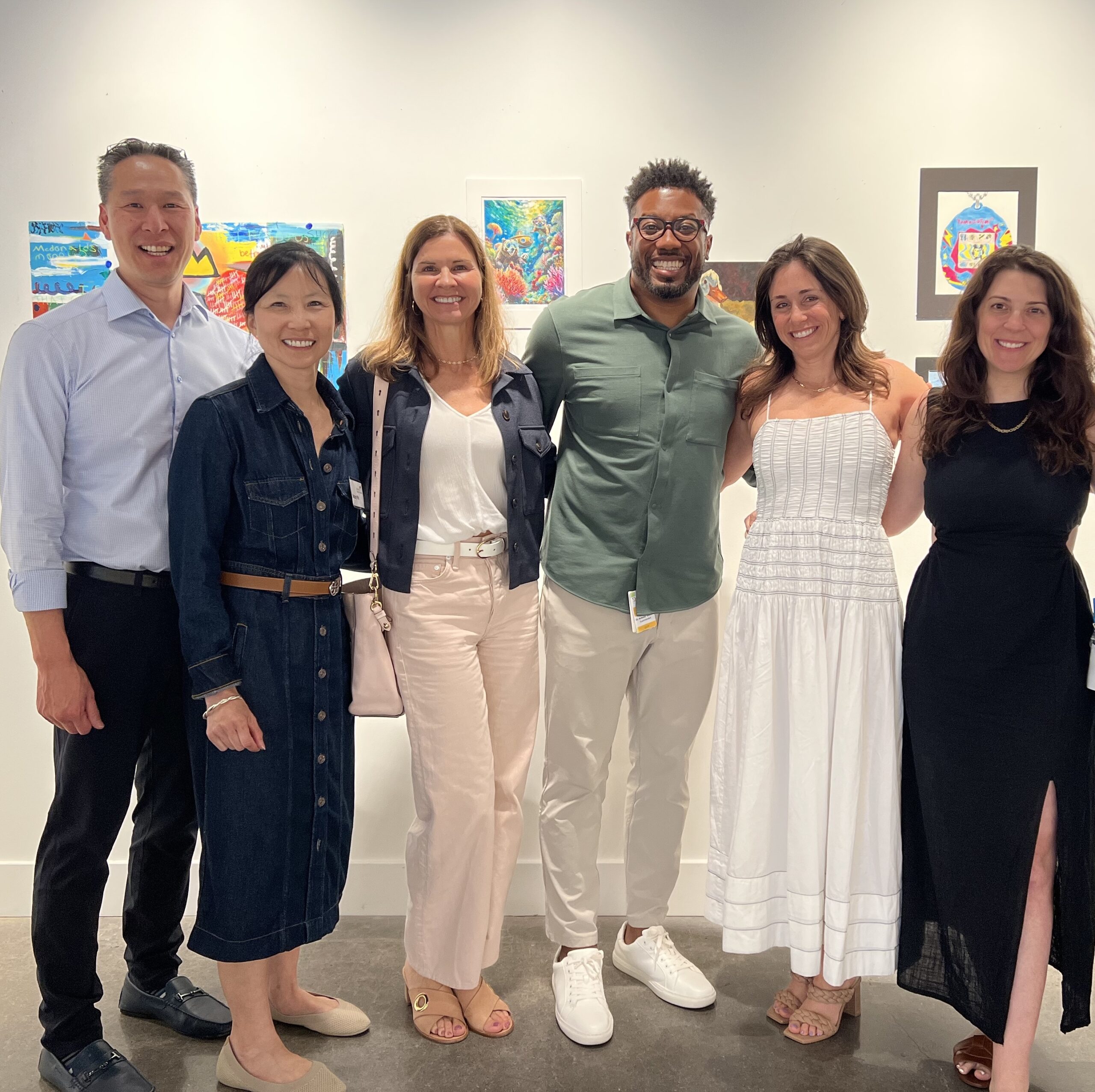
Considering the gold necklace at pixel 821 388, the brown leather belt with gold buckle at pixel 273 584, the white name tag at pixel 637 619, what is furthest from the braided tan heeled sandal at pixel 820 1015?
the brown leather belt with gold buckle at pixel 273 584

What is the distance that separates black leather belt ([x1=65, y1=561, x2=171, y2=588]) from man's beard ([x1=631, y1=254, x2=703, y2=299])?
1.36m

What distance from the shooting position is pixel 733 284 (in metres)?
3.00

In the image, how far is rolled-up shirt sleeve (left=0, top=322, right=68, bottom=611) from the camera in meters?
1.94

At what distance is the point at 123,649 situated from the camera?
6.70 ft

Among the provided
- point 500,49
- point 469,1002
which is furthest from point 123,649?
point 500,49

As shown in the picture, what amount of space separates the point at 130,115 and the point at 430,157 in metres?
0.93

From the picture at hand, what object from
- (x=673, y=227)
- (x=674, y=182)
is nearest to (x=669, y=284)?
(x=673, y=227)

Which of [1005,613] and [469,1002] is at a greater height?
[1005,613]

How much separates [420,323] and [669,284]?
0.64 metres

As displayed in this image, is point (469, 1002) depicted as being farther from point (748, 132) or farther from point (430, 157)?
point (748, 132)

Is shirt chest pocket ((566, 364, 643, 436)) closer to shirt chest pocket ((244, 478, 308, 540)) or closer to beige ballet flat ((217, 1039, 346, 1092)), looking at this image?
shirt chest pocket ((244, 478, 308, 540))

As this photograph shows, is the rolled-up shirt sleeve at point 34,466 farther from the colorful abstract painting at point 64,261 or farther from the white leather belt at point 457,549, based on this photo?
the colorful abstract painting at point 64,261

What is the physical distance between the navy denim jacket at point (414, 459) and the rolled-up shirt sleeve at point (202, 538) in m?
0.40

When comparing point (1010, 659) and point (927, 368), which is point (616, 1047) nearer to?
point (1010, 659)
